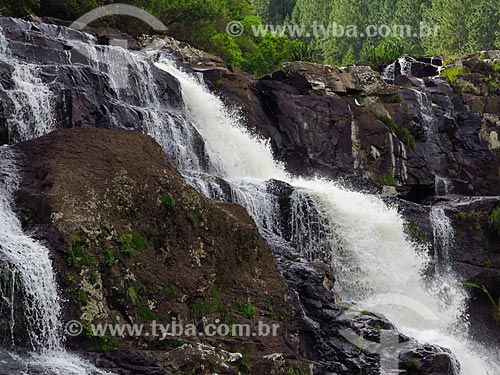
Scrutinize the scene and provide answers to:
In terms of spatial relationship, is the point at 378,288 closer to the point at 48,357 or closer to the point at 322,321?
the point at 322,321

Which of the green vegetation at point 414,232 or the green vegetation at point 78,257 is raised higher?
the green vegetation at point 414,232

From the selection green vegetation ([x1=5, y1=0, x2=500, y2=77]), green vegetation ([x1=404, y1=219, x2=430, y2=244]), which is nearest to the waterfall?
green vegetation ([x1=404, y1=219, x2=430, y2=244])

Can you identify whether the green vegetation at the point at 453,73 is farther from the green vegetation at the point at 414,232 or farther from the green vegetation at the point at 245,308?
the green vegetation at the point at 245,308

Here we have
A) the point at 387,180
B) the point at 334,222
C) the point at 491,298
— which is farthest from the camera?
the point at 387,180

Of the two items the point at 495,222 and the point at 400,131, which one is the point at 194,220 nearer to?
the point at 495,222

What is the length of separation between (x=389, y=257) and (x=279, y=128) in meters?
8.56

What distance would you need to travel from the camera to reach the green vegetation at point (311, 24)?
34844mm

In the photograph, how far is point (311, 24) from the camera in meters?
82.6

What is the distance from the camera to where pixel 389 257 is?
845 inches

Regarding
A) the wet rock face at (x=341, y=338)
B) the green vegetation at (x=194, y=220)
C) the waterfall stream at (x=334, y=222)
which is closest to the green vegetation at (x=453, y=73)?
the waterfall stream at (x=334, y=222)

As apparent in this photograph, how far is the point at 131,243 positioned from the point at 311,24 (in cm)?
7318

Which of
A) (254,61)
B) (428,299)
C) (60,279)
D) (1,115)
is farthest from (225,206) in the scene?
(254,61)

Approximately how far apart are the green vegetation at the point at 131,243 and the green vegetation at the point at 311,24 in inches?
759

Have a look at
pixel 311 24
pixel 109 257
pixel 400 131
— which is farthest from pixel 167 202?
pixel 311 24
